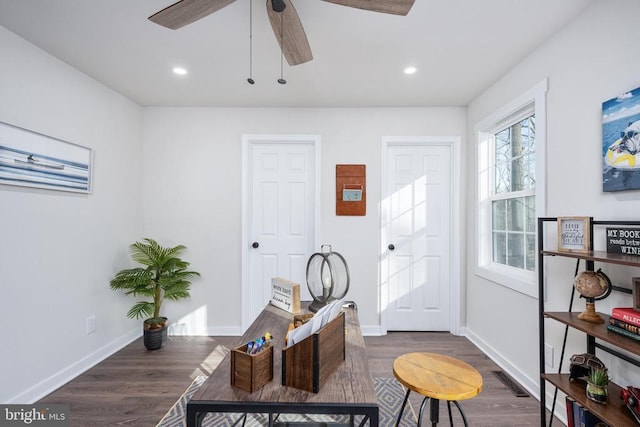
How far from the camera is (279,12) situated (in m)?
1.36

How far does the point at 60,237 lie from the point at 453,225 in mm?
3627

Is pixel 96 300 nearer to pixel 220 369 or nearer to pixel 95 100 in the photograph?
pixel 95 100

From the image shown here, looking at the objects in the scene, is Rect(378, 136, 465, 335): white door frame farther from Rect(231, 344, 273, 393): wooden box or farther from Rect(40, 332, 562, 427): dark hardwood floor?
Rect(231, 344, 273, 393): wooden box

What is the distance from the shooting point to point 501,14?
168 centimetres

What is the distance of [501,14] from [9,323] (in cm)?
369

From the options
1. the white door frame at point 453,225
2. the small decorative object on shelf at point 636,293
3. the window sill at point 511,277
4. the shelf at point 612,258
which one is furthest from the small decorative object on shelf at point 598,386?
the white door frame at point 453,225

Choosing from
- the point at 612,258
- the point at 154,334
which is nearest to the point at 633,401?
the point at 612,258

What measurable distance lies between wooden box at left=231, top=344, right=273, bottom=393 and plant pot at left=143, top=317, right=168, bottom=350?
90.4 inches

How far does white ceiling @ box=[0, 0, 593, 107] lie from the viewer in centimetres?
166

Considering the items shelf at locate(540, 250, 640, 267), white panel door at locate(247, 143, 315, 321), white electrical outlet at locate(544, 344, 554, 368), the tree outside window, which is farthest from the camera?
white panel door at locate(247, 143, 315, 321)

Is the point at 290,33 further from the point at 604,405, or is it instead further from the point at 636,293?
the point at 604,405

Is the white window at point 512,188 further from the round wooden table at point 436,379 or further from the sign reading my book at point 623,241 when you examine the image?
the round wooden table at point 436,379

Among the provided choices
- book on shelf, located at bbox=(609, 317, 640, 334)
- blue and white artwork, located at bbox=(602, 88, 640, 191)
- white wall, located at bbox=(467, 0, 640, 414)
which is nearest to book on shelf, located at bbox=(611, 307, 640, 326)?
book on shelf, located at bbox=(609, 317, 640, 334)

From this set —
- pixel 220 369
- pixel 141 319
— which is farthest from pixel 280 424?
pixel 141 319
